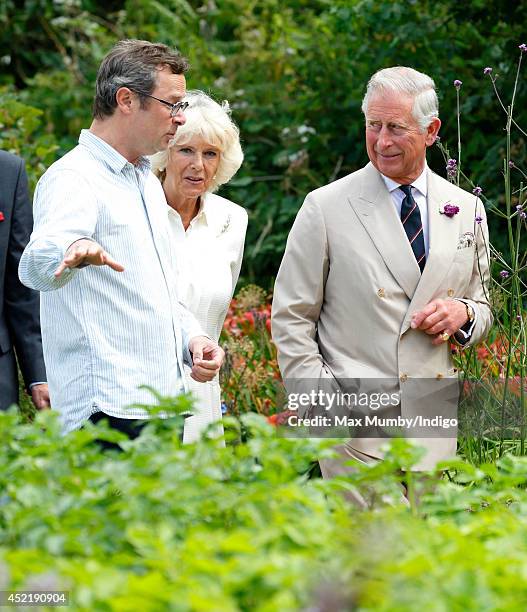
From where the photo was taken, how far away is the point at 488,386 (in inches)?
176

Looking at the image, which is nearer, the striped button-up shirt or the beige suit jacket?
the striped button-up shirt

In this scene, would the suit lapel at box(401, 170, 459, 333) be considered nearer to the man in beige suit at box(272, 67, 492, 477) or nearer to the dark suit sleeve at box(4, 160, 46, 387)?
the man in beige suit at box(272, 67, 492, 477)

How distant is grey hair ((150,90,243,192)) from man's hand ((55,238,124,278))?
1.54 metres

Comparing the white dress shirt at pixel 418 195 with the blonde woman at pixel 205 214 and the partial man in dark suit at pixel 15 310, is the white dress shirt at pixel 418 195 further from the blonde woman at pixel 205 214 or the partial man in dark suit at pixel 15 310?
the partial man in dark suit at pixel 15 310

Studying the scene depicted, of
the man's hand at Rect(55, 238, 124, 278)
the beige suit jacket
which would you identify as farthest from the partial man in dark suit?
the man's hand at Rect(55, 238, 124, 278)

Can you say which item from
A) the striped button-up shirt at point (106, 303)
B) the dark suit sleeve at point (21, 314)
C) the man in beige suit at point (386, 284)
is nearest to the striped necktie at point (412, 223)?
the man in beige suit at point (386, 284)

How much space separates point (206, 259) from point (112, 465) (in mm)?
2291

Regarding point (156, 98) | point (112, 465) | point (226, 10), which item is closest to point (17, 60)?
point (226, 10)

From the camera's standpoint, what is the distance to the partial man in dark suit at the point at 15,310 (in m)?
3.80

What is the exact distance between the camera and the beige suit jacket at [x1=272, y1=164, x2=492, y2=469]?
12.2 feet

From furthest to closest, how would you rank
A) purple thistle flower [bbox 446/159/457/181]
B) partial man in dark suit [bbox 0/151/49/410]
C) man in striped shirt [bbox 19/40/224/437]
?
purple thistle flower [bbox 446/159/457/181], partial man in dark suit [bbox 0/151/49/410], man in striped shirt [bbox 19/40/224/437]

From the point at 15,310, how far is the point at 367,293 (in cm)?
114

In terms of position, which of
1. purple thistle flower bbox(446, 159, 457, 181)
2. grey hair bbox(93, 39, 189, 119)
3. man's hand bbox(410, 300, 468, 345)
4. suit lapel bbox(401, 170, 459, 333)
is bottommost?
man's hand bbox(410, 300, 468, 345)

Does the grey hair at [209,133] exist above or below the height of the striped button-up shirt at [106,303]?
above
